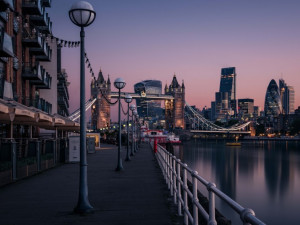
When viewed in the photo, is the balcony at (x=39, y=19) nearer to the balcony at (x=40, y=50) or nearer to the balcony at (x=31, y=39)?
the balcony at (x=40, y=50)

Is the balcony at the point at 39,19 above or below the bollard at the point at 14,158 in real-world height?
above

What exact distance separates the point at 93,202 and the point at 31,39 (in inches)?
941

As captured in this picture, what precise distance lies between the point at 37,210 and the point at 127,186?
13.6 feet

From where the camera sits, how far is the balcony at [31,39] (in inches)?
1157

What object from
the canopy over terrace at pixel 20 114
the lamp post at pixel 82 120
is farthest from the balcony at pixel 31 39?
the lamp post at pixel 82 120

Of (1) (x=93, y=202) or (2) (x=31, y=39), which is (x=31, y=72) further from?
(1) (x=93, y=202)

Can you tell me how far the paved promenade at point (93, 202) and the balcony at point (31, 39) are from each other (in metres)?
18.7

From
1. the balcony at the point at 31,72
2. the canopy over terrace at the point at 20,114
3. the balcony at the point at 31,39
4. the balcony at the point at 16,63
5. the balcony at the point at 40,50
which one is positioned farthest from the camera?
the balcony at the point at 40,50

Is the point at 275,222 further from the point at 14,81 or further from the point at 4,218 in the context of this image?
the point at 14,81

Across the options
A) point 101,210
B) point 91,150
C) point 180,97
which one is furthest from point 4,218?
point 180,97

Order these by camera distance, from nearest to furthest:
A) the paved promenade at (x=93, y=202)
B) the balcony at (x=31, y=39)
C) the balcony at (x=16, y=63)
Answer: the paved promenade at (x=93, y=202)
the balcony at (x=16, y=63)
the balcony at (x=31, y=39)

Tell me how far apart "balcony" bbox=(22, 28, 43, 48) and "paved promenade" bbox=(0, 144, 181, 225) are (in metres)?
18.7

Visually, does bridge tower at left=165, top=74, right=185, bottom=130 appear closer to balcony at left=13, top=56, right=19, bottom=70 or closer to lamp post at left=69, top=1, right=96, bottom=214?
balcony at left=13, top=56, right=19, bottom=70

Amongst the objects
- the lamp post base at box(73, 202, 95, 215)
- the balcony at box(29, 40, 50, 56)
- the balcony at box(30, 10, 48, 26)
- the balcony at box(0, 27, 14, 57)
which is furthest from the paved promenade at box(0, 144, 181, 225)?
the balcony at box(30, 10, 48, 26)
